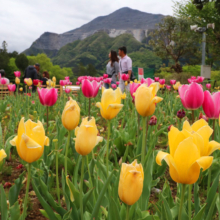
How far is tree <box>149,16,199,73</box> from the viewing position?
112 ft

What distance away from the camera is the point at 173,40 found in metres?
34.8

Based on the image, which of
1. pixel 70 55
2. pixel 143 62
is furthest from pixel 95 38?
pixel 143 62

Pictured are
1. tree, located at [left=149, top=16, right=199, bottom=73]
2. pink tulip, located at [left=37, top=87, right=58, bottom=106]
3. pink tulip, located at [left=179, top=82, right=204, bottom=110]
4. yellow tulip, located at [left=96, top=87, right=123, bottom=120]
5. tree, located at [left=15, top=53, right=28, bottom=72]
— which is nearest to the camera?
yellow tulip, located at [left=96, top=87, right=123, bottom=120]

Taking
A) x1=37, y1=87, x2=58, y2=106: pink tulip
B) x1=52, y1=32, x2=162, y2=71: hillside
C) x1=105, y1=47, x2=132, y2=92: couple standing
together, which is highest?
x1=52, y1=32, x2=162, y2=71: hillside

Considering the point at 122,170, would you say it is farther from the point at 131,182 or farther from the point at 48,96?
the point at 48,96

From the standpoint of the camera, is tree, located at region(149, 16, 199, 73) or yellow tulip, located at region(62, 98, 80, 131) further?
tree, located at region(149, 16, 199, 73)

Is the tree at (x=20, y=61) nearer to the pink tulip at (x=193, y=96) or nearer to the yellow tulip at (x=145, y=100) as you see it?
the pink tulip at (x=193, y=96)

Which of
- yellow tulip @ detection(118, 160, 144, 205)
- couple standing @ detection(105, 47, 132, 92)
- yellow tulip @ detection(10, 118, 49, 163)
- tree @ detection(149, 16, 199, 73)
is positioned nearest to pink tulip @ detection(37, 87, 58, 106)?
yellow tulip @ detection(10, 118, 49, 163)

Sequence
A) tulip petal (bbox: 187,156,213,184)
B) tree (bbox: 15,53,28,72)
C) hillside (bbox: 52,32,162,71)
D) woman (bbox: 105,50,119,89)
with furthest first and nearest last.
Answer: hillside (bbox: 52,32,162,71), tree (bbox: 15,53,28,72), woman (bbox: 105,50,119,89), tulip petal (bbox: 187,156,213,184)

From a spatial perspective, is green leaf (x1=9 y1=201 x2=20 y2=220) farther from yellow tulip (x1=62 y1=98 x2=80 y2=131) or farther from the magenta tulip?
the magenta tulip

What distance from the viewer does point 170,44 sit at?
3453 cm

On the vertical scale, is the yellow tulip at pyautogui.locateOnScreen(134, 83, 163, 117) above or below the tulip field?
above

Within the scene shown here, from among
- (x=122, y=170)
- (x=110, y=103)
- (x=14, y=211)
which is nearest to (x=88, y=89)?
(x=110, y=103)

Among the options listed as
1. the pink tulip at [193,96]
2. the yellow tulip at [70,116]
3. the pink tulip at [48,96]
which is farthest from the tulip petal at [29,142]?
the pink tulip at [48,96]
